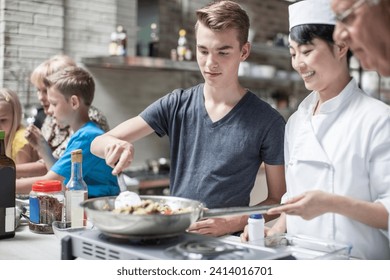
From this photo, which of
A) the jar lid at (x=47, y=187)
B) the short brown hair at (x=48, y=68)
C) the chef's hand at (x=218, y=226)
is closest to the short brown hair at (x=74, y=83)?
the short brown hair at (x=48, y=68)

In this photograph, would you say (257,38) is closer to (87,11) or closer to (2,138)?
(87,11)

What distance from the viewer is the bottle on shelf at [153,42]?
4.60 meters

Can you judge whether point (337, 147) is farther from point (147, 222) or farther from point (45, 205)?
point (45, 205)

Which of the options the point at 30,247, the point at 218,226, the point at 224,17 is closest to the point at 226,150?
the point at 218,226

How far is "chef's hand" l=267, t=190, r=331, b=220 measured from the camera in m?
1.26

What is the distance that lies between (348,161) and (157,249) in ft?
1.92

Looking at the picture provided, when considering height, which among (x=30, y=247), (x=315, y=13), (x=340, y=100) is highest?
(x=315, y=13)

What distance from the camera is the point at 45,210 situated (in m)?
1.77

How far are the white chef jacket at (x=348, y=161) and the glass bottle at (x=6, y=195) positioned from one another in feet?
2.93

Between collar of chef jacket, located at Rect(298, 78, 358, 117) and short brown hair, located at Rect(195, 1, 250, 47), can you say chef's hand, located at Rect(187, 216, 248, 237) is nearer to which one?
collar of chef jacket, located at Rect(298, 78, 358, 117)

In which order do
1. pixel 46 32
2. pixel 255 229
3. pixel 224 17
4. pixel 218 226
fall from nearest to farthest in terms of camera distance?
pixel 255 229
pixel 218 226
pixel 224 17
pixel 46 32

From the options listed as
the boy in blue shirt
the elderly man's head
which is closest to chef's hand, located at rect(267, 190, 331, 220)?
the elderly man's head

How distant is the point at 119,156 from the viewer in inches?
60.8

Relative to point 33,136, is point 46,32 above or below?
above
